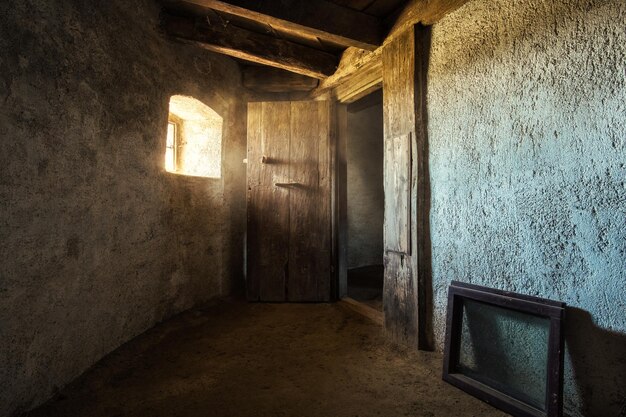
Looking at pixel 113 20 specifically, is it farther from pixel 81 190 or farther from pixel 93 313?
pixel 93 313

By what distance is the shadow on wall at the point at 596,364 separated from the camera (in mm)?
1329

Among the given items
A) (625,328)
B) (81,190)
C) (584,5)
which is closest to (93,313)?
(81,190)

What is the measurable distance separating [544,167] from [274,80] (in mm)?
2971

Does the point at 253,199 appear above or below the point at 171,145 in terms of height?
below

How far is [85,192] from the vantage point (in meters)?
1.94

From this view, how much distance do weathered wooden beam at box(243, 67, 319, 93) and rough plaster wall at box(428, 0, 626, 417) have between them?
5.92 ft

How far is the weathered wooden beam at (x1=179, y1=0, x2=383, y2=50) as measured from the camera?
2215mm

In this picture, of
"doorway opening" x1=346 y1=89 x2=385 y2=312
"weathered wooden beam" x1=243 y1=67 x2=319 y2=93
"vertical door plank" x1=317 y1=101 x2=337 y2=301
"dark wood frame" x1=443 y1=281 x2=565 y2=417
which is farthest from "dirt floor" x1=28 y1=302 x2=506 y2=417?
"doorway opening" x1=346 y1=89 x2=385 y2=312

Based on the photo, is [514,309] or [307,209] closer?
[514,309]

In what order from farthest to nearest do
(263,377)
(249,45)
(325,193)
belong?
1. (325,193)
2. (249,45)
3. (263,377)

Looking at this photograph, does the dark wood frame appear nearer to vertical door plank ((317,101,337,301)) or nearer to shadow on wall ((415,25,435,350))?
shadow on wall ((415,25,435,350))

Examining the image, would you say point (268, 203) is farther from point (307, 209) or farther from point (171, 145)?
point (171, 145)

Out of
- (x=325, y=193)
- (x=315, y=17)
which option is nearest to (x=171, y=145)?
(x=325, y=193)

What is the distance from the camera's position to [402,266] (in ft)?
7.70
